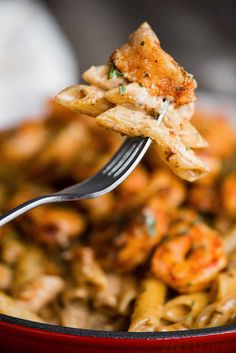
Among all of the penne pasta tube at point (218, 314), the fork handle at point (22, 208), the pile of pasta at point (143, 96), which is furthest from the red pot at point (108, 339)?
the pile of pasta at point (143, 96)

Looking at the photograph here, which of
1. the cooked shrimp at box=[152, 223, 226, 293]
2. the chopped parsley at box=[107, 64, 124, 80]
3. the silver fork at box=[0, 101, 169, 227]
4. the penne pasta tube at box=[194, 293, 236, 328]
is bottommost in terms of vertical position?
the penne pasta tube at box=[194, 293, 236, 328]

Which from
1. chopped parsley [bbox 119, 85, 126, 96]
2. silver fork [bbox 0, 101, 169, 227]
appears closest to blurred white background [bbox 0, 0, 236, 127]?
silver fork [bbox 0, 101, 169, 227]

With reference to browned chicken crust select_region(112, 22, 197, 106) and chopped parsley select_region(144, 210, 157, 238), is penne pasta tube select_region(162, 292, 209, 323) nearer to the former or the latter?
chopped parsley select_region(144, 210, 157, 238)

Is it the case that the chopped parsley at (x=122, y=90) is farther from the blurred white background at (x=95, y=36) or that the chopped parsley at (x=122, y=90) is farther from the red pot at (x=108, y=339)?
the blurred white background at (x=95, y=36)

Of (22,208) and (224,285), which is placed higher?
(22,208)

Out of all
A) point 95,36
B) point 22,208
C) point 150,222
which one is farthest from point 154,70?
point 95,36

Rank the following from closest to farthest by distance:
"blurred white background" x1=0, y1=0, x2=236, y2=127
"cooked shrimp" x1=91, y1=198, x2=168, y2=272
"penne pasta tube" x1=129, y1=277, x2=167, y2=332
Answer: "penne pasta tube" x1=129, y1=277, x2=167, y2=332 < "cooked shrimp" x1=91, y1=198, x2=168, y2=272 < "blurred white background" x1=0, y1=0, x2=236, y2=127

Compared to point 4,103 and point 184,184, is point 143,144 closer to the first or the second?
point 184,184

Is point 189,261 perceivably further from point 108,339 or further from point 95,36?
point 95,36

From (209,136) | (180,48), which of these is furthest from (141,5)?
(209,136)
